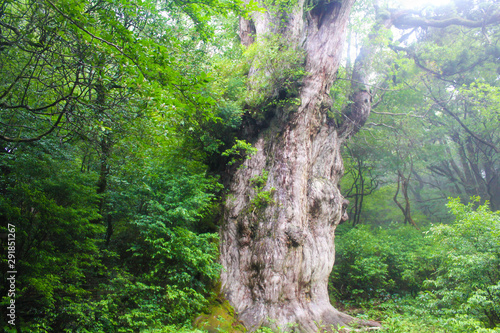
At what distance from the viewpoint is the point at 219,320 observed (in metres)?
5.14

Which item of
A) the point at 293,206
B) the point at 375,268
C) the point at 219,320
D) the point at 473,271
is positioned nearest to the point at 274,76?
the point at 293,206

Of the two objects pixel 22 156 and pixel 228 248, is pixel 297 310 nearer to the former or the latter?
pixel 228 248

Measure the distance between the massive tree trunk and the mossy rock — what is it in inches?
7.1

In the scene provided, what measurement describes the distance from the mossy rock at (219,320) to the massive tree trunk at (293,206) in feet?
0.59

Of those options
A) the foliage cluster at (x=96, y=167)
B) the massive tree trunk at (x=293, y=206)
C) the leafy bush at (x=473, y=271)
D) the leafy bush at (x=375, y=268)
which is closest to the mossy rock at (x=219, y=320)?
the massive tree trunk at (x=293, y=206)

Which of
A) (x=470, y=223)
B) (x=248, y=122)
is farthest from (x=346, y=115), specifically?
(x=470, y=223)

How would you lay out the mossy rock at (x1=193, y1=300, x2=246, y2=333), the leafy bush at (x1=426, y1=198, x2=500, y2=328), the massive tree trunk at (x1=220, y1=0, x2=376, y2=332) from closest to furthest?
the leafy bush at (x1=426, y1=198, x2=500, y2=328), the mossy rock at (x1=193, y1=300, x2=246, y2=333), the massive tree trunk at (x1=220, y1=0, x2=376, y2=332)

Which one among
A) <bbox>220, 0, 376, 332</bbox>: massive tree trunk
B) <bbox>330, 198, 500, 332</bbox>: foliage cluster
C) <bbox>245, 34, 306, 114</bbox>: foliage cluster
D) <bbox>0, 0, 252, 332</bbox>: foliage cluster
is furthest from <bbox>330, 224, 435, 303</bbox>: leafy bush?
<bbox>245, 34, 306, 114</bbox>: foliage cluster

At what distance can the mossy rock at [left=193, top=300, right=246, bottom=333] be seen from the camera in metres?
4.96

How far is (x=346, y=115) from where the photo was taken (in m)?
9.48

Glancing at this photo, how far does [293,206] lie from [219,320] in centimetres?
281

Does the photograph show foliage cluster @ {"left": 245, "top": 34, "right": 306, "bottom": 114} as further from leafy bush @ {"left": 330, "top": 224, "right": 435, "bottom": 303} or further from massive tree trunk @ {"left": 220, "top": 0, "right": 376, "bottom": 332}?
leafy bush @ {"left": 330, "top": 224, "right": 435, "bottom": 303}

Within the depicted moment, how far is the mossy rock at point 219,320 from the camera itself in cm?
496

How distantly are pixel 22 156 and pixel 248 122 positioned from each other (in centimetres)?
517
